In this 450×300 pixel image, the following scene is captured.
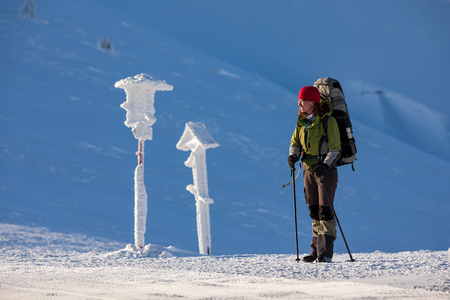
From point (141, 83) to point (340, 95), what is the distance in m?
3.13

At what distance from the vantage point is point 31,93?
18.1 m

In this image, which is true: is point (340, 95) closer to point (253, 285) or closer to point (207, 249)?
point (253, 285)

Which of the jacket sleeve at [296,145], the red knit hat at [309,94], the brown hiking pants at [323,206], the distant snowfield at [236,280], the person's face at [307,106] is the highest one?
the red knit hat at [309,94]

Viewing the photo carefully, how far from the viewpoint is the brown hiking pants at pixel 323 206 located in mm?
5855

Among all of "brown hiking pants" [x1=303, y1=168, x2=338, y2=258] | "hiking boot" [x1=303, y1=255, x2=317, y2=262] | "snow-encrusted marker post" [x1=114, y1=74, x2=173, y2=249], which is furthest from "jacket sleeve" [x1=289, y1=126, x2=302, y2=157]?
"snow-encrusted marker post" [x1=114, y1=74, x2=173, y2=249]

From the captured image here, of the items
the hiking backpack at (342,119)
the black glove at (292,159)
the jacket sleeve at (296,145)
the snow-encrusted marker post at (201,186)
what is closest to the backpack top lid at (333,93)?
the hiking backpack at (342,119)

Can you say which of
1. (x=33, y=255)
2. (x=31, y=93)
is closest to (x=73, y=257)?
(x=33, y=255)

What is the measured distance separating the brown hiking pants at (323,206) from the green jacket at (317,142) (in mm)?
155

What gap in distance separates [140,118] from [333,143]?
339 centimetres

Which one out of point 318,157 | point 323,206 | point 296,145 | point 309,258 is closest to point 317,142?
point 318,157

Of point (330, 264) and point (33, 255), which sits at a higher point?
point (33, 255)

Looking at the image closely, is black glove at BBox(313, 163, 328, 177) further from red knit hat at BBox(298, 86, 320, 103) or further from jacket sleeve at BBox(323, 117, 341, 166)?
red knit hat at BBox(298, 86, 320, 103)

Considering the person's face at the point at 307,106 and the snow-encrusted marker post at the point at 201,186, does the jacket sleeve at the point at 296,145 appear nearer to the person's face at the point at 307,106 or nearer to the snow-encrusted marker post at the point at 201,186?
the person's face at the point at 307,106

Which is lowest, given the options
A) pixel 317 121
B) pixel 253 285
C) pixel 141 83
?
pixel 253 285
